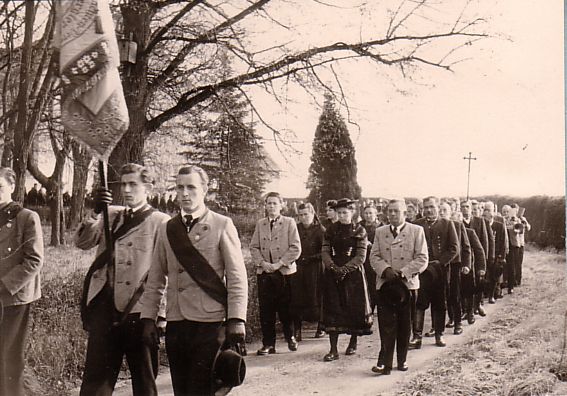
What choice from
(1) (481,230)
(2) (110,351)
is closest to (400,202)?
(2) (110,351)

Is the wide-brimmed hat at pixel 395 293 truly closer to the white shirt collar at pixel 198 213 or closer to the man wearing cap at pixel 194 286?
the man wearing cap at pixel 194 286

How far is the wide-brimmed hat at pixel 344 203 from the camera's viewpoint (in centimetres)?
412

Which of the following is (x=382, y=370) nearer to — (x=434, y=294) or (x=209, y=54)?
(x=434, y=294)

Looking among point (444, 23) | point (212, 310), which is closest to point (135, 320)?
point (212, 310)

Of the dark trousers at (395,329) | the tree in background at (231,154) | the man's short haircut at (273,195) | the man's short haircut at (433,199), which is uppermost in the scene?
the tree in background at (231,154)

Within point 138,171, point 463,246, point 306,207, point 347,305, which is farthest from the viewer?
point 463,246

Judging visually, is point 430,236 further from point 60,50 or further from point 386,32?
point 60,50

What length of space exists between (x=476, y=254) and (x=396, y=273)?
6.76ft

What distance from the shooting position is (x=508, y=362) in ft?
12.7

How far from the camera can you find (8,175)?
9.84 ft

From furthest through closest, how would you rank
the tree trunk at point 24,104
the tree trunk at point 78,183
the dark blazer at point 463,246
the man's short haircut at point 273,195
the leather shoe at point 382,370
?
the dark blazer at point 463,246
the man's short haircut at point 273,195
the leather shoe at point 382,370
the tree trunk at point 78,183
the tree trunk at point 24,104

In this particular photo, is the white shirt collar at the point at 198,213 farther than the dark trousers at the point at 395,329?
No

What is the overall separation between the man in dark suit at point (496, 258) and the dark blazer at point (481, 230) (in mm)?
91

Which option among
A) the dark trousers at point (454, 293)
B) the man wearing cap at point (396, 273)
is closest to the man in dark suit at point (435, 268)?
Result: the dark trousers at point (454, 293)
